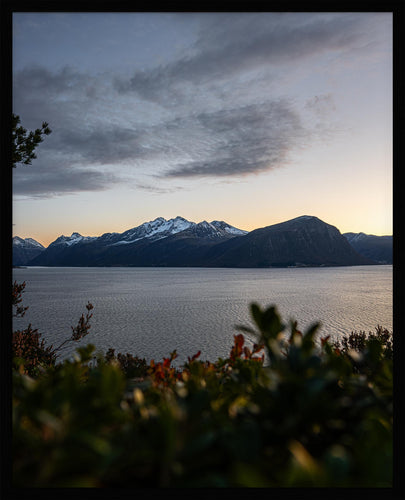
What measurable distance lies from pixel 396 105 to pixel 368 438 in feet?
5.51

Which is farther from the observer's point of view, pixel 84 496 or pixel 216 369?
pixel 216 369

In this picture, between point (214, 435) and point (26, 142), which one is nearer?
point (214, 435)

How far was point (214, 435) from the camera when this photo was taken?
109 centimetres

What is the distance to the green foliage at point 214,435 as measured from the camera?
0.98m

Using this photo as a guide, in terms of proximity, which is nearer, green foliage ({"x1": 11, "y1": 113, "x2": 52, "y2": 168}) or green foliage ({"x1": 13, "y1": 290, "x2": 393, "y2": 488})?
green foliage ({"x1": 13, "y1": 290, "x2": 393, "y2": 488})

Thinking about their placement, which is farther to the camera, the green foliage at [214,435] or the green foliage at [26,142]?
the green foliage at [26,142]

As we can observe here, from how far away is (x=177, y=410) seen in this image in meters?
1.03

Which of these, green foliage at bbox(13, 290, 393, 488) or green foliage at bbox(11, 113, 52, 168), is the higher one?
green foliage at bbox(11, 113, 52, 168)

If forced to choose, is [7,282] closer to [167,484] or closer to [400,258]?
[167,484]

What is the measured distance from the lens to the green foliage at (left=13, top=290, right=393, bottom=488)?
0.98 meters

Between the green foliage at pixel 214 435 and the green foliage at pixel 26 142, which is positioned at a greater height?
the green foliage at pixel 26 142

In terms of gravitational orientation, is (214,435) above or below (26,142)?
below
